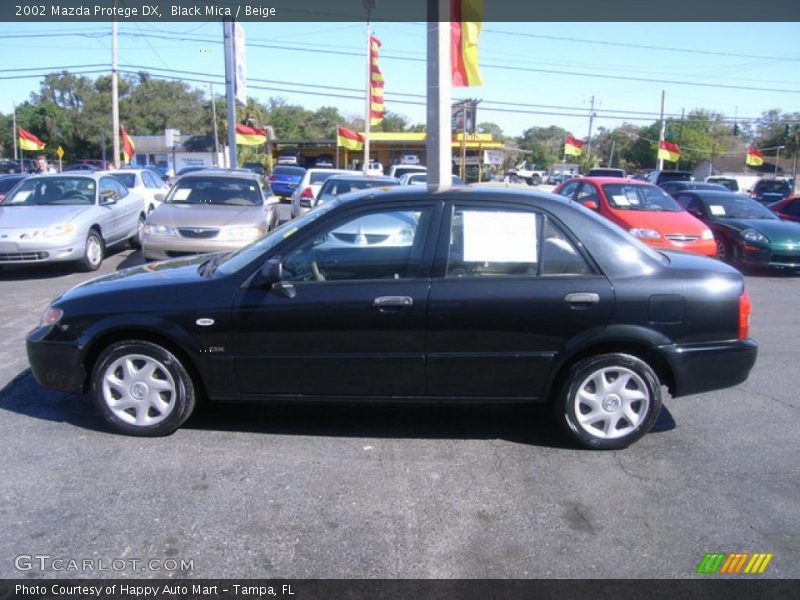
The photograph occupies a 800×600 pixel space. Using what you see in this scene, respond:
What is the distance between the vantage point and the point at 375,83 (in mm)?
24594

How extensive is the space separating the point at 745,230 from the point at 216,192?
903 centimetres

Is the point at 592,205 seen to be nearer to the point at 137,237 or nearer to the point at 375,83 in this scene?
the point at 137,237

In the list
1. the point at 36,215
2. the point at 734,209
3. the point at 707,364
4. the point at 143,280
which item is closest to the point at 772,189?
the point at 734,209

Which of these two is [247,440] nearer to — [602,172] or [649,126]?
[602,172]

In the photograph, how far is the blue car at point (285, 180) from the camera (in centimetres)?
2745

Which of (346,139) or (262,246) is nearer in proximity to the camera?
(262,246)

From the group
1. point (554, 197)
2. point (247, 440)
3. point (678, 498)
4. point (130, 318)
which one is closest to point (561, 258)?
point (554, 197)

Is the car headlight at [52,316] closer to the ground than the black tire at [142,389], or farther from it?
farther from it

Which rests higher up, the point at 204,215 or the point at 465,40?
the point at 465,40

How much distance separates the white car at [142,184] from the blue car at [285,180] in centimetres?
1196

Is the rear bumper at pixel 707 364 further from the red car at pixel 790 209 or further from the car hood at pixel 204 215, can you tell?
the red car at pixel 790 209

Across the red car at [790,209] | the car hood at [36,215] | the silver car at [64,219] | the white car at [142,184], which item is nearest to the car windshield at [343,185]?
the silver car at [64,219]

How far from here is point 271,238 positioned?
4.60m

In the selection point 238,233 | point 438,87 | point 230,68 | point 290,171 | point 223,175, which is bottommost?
point 238,233
